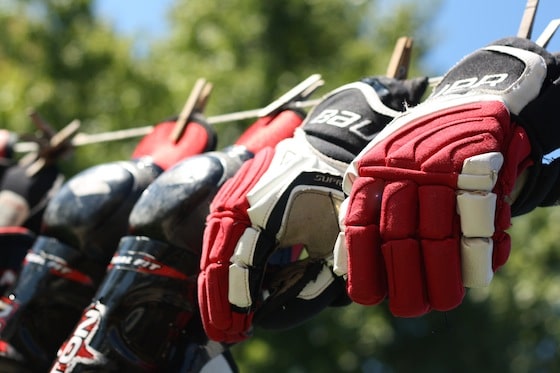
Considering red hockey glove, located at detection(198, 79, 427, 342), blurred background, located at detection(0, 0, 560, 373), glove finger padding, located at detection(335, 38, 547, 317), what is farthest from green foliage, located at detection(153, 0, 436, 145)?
glove finger padding, located at detection(335, 38, 547, 317)

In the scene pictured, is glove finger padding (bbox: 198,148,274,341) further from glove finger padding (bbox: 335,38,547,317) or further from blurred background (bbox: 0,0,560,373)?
blurred background (bbox: 0,0,560,373)

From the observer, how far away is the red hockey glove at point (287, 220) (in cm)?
183

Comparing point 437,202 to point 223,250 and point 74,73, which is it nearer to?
point 223,250

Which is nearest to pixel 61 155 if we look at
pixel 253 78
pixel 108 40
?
pixel 253 78

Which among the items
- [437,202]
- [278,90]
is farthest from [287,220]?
[278,90]

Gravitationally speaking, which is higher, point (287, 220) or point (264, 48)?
point (287, 220)

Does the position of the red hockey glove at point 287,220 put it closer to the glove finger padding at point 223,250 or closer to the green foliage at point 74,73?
the glove finger padding at point 223,250

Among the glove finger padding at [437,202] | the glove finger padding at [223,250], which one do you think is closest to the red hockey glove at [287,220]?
the glove finger padding at [223,250]

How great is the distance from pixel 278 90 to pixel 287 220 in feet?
17.9

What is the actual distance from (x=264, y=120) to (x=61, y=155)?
906 millimetres

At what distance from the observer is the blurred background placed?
7223 mm

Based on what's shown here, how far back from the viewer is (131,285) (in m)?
2.11

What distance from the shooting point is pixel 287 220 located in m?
1.86

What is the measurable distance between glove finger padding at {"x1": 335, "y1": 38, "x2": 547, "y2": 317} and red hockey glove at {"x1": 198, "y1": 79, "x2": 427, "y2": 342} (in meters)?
0.24
